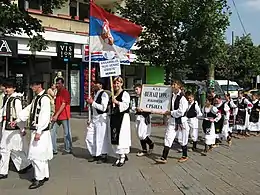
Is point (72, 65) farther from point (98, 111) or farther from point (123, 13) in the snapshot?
point (98, 111)

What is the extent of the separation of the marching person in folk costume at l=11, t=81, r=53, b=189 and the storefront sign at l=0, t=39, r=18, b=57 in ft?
38.2

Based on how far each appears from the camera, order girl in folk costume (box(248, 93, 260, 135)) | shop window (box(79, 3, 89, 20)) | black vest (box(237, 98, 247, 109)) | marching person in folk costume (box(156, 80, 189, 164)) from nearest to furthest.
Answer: marching person in folk costume (box(156, 80, 189, 164)), black vest (box(237, 98, 247, 109)), girl in folk costume (box(248, 93, 260, 135)), shop window (box(79, 3, 89, 20))

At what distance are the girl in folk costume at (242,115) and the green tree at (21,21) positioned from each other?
7970 millimetres

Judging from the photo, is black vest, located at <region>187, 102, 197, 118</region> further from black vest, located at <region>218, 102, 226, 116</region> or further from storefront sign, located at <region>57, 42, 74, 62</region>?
storefront sign, located at <region>57, 42, 74, 62</region>

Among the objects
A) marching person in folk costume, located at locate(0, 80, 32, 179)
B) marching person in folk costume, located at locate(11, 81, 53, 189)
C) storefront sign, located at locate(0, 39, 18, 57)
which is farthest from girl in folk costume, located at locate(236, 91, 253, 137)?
storefront sign, located at locate(0, 39, 18, 57)

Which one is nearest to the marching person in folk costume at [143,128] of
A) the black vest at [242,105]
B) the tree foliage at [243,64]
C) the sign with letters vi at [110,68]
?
the sign with letters vi at [110,68]

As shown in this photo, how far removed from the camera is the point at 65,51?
22.2 m

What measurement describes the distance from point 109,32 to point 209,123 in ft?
12.5

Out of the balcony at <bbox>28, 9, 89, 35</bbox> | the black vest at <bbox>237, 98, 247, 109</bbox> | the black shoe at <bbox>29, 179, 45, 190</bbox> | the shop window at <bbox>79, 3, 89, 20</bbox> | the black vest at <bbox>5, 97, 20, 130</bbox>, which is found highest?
the shop window at <bbox>79, 3, 89, 20</bbox>

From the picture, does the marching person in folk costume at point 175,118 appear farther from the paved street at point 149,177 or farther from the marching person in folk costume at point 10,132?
the marching person in folk costume at point 10,132

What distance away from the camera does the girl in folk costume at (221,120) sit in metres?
12.7

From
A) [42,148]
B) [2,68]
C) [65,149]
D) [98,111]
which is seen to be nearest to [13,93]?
[42,148]

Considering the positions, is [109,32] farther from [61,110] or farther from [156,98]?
[61,110]

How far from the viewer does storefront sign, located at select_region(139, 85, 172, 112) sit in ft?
33.8
